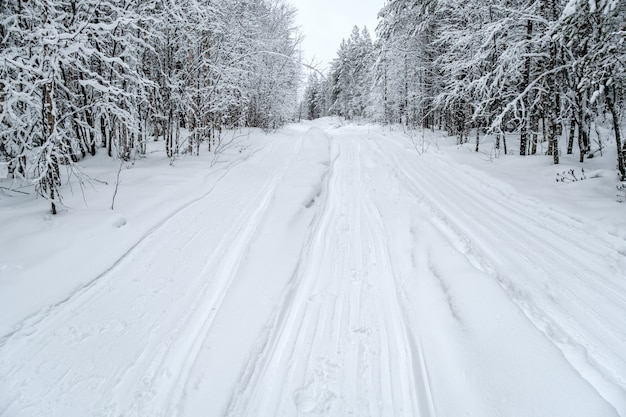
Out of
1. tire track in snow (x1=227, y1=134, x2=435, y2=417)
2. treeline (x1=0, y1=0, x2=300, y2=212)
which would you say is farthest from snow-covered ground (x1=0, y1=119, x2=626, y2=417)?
treeline (x1=0, y1=0, x2=300, y2=212)

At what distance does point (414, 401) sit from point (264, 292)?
1.80 meters

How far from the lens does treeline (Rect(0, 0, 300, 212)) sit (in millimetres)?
4656

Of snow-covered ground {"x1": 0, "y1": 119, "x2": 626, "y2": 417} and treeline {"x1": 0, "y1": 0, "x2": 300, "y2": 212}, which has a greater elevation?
treeline {"x1": 0, "y1": 0, "x2": 300, "y2": 212}

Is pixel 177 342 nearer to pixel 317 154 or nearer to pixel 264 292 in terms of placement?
pixel 264 292

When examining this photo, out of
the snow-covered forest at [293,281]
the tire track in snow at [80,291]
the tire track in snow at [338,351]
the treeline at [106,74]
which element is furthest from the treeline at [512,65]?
the tire track in snow at [338,351]

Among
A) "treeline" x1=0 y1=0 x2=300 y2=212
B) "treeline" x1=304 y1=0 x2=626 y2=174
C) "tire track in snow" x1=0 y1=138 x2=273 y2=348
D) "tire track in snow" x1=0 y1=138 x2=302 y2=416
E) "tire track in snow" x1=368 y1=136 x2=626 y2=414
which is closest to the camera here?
"tire track in snow" x1=0 y1=138 x2=302 y2=416

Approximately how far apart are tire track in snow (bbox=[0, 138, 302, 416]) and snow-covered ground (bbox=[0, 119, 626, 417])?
0.02 m

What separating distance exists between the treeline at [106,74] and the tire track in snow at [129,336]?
229 cm

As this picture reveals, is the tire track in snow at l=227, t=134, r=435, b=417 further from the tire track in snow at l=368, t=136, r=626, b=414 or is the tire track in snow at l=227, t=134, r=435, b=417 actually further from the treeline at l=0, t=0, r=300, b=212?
the treeline at l=0, t=0, r=300, b=212

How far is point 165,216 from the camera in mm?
5176

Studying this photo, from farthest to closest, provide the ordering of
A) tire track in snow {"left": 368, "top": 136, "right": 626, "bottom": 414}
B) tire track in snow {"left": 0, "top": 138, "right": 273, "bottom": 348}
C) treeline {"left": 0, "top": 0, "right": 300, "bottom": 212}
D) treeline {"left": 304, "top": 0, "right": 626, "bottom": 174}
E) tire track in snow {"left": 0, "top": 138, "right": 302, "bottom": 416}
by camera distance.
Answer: treeline {"left": 304, "top": 0, "right": 626, "bottom": 174}
treeline {"left": 0, "top": 0, "right": 300, "bottom": 212}
tire track in snow {"left": 0, "top": 138, "right": 273, "bottom": 348}
tire track in snow {"left": 368, "top": 136, "right": 626, "bottom": 414}
tire track in snow {"left": 0, "top": 138, "right": 302, "bottom": 416}

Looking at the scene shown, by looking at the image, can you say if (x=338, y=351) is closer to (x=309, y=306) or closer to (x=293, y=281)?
(x=309, y=306)

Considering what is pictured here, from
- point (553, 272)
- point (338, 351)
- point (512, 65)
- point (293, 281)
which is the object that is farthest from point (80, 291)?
point (512, 65)

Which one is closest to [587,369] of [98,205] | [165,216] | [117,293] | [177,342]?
[177,342]
